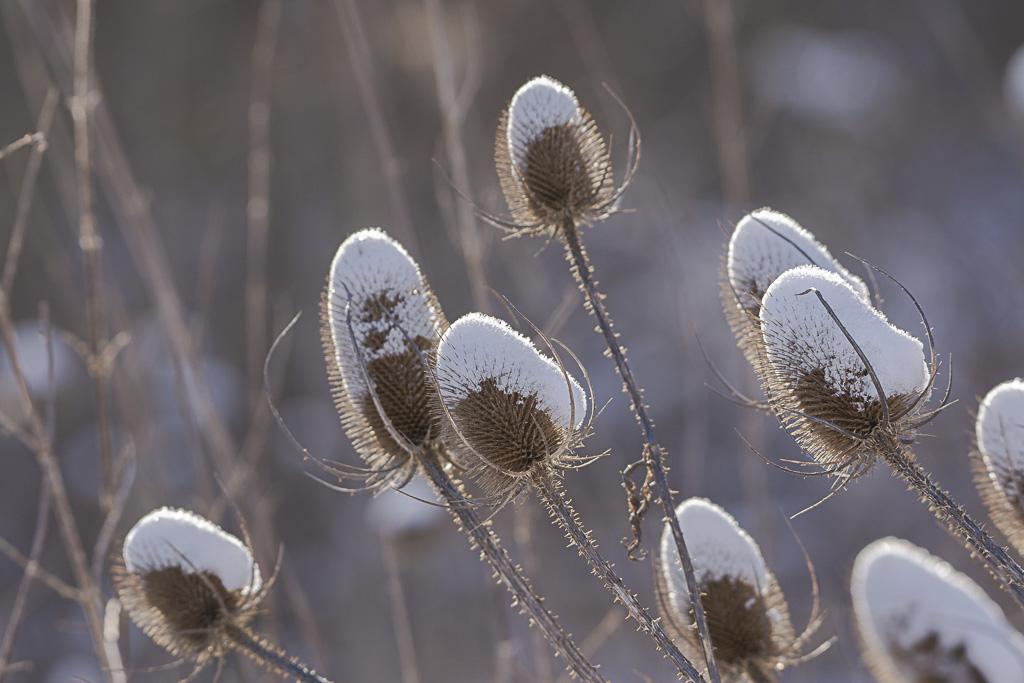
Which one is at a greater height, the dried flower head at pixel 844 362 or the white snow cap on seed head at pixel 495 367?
the white snow cap on seed head at pixel 495 367

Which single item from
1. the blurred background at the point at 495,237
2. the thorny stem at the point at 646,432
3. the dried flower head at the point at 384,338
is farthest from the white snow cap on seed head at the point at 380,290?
the blurred background at the point at 495,237

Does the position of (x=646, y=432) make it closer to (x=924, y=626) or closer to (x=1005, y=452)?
(x=1005, y=452)

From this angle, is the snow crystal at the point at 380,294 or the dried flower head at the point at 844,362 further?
the snow crystal at the point at 380,294

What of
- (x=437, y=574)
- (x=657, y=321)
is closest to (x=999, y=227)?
(x=657, y=321)

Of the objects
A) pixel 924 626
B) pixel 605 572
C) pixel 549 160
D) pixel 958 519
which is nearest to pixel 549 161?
pixel 549 160

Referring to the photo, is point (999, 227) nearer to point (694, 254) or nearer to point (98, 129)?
point (694, 254)

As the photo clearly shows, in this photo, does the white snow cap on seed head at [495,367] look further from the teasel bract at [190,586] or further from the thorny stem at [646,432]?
the teasel bract at [190,586]

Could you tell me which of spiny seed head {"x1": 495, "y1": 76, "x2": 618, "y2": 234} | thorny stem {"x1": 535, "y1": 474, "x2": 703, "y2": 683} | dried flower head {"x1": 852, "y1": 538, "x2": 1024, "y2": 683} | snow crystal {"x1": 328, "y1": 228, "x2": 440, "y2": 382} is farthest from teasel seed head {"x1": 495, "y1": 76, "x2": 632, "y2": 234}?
dried flower head {"x1": 852, "y1": 538, "x2": 1024, "y2": 683}

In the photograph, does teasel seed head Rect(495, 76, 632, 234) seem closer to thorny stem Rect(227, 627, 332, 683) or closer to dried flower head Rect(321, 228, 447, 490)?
dried flower head Rect(321, 228, 447, 490)
